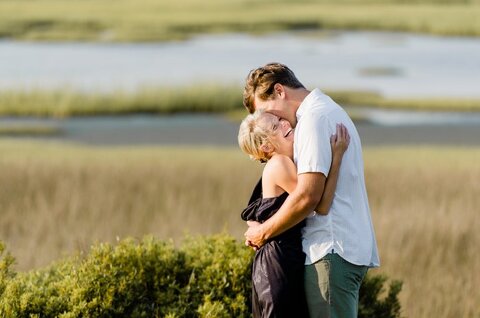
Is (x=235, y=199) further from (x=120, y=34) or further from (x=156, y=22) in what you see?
(x=156, y=22)

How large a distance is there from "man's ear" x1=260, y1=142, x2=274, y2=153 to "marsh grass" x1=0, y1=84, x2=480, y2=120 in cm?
2753

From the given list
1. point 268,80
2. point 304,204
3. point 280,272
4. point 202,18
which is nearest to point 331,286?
point 280,272

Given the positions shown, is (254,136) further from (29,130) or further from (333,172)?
(29,130)

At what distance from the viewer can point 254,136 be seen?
6.78 meters

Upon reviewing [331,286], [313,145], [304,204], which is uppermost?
[313,145]

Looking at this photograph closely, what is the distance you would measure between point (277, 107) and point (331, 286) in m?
1.00

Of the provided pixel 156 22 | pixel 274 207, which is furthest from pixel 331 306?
pixel 156 22

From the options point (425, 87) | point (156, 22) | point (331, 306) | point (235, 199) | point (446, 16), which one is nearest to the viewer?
point (331, 306)

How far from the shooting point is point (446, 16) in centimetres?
4078

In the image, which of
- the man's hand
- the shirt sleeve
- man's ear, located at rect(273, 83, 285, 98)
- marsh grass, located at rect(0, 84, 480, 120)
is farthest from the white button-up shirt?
marsh grass, located at rect(0, 84, 480, 120)

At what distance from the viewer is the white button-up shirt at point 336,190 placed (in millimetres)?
6504

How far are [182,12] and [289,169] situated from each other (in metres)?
39.3

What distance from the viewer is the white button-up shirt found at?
6.50m

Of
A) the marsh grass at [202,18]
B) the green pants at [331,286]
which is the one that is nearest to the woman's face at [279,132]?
the green pants at [331,286]
